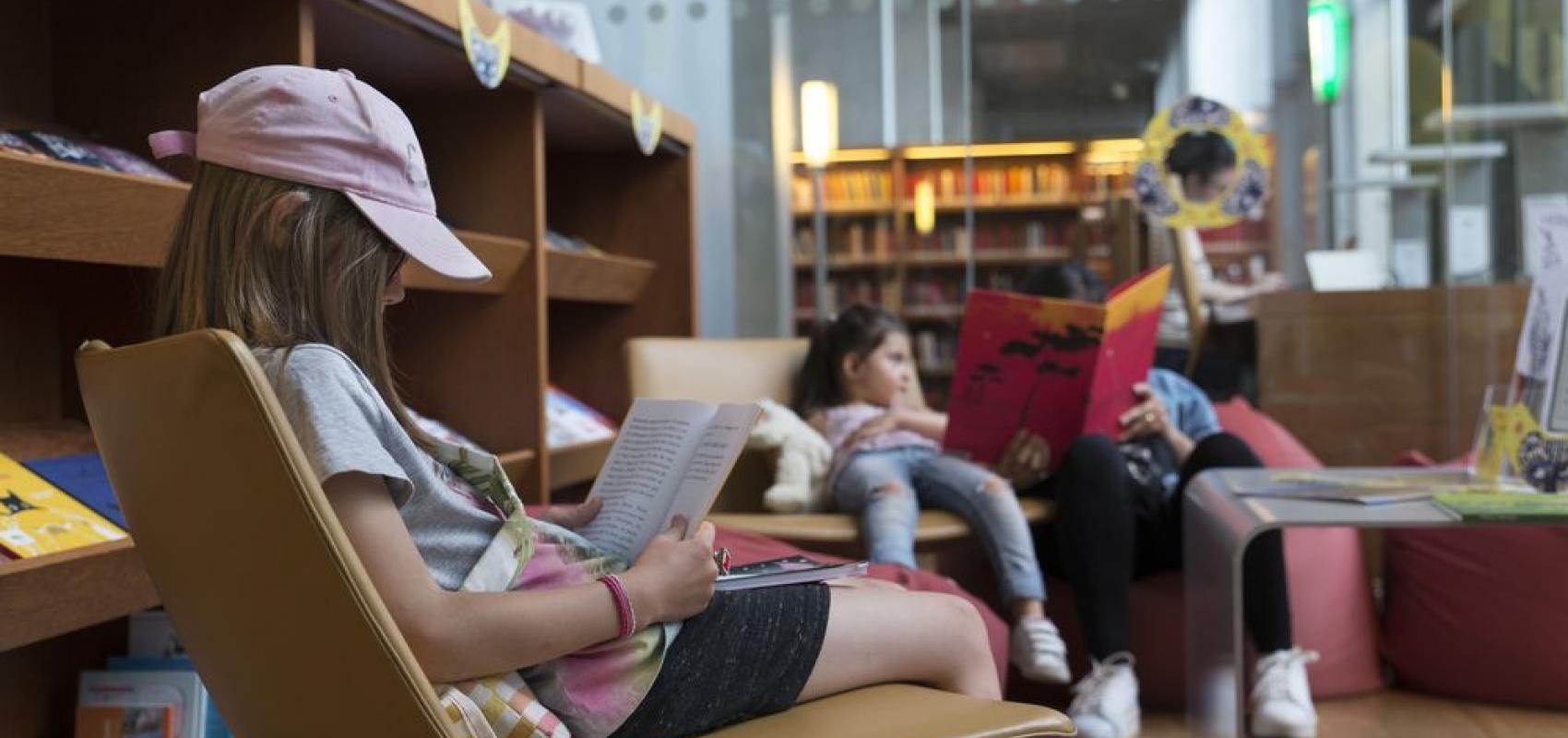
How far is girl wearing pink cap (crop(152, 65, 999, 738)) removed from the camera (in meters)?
1.08

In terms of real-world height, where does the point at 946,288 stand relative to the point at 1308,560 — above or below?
above

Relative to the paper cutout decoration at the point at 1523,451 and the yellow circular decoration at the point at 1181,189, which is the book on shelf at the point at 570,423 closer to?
the paper cutout decoration at the point at 1523,451

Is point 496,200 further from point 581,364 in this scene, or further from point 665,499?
point 665,499

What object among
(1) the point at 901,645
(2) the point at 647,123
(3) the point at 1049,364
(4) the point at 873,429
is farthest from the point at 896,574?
(2) the point at 647,123

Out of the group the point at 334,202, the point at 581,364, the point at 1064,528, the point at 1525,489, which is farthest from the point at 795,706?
the point at 581,364

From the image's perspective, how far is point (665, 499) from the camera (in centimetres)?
140

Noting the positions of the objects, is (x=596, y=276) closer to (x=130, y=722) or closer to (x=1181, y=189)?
(x=130, y=722)

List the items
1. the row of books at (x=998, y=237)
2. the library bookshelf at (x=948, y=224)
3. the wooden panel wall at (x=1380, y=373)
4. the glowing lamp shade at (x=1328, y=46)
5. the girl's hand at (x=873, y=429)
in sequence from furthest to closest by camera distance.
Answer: the row of books at (x=998, y=237) → the library bookshelf at (x=948, y=224) → the glowing lamp shade at (x=1328, y=46) → the wooden panel wall at (x=1380, y=373) → the girl's hand at (x=873, y=429)

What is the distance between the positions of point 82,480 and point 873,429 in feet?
5.20

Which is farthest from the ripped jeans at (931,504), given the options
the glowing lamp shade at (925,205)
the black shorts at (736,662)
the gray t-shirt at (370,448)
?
the glowing lamp shade at (925,205)

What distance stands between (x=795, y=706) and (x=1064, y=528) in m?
1.42

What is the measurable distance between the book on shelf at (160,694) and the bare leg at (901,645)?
3.01 feet

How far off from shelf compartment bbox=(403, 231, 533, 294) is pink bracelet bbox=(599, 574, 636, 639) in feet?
4.32

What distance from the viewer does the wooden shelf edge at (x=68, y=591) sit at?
1.50m
